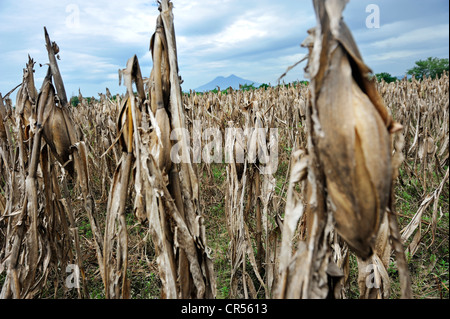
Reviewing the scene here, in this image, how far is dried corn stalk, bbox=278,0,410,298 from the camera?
50cm

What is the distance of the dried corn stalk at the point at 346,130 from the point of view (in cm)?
50

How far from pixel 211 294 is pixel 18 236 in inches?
28.4

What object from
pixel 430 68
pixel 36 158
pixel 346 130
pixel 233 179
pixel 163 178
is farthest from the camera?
pixel 430 68

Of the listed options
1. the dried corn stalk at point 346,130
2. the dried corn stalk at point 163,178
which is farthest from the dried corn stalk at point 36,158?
the dried corn stalk at point 346,130

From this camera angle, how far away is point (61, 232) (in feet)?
4.66

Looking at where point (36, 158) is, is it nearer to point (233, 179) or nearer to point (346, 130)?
point (233, 179)

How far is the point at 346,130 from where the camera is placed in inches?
19.4

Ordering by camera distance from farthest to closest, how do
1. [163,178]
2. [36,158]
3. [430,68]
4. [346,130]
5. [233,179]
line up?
[430,68] → [233,179] → [36,158] → [163,178] → [346,130]

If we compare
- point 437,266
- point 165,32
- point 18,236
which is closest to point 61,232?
point 18,236

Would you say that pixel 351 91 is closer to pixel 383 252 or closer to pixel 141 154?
pixel 141 154

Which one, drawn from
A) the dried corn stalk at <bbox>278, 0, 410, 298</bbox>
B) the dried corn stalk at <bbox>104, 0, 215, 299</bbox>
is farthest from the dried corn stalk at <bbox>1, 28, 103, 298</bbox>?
the dried corn stalk at <bbox>278, 0, 410, 298</bbox>

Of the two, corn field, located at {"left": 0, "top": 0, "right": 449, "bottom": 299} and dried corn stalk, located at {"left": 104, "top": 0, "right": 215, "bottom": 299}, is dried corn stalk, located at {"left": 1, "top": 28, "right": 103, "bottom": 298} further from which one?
dried corn stalk, located at {"left": 104, "top": 0, "right": 215, "bottom": 299}

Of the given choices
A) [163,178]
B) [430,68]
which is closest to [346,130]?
[163,178]

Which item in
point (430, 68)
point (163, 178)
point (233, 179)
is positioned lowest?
point (233, 179)
